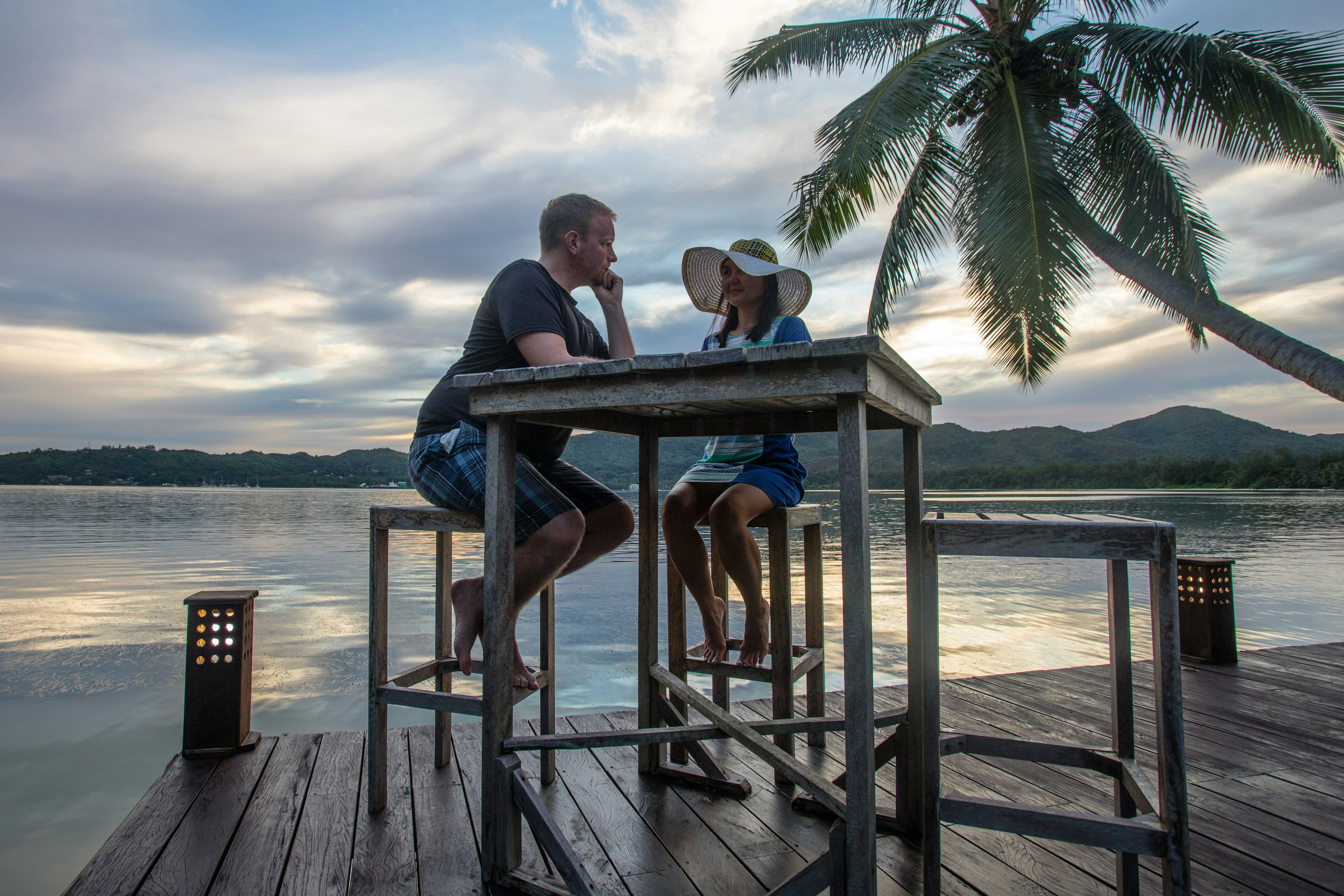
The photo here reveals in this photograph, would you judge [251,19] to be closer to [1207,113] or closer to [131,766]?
[131,766]

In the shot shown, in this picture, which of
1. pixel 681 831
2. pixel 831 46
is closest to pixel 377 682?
pixel 681 831

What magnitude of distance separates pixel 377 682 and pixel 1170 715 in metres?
1.83

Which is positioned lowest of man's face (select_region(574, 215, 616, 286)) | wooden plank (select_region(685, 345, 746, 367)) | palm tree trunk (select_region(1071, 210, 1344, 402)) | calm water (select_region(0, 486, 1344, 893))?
calm water (select_region(0, 486, 1344, 893))

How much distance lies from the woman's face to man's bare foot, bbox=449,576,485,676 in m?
1.41

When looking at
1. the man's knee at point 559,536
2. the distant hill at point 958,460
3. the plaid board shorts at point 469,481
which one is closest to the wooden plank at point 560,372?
the plaid board shorts at point 469,481

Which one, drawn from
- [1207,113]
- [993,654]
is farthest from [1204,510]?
[993,654]

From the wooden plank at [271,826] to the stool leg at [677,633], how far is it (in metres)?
1.09

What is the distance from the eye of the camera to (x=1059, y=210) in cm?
766

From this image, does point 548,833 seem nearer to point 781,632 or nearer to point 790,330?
point 781,632

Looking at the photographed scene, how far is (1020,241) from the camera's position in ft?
24.0

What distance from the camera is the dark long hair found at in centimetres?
246

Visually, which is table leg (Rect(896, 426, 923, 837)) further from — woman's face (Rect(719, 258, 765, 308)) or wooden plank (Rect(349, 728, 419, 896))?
wooden plank (Rect(349, 728, 419, 896))

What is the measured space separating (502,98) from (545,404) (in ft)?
23.6

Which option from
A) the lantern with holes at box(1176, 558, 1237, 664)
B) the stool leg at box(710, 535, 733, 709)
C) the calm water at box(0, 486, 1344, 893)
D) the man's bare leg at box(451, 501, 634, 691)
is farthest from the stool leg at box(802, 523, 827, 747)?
the lantern with holes at box(1176, 558, 1237, 664)
